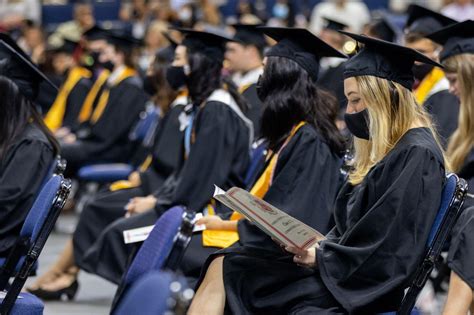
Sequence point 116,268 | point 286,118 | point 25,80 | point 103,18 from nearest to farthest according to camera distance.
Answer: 1. point 286,118
2. point 25,80
3. point 116,268
4. point 103,18

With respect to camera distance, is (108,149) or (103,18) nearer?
(108,149)

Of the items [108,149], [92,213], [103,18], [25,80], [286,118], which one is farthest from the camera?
[103,18]

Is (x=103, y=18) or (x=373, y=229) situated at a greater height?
(x=373, y=229)

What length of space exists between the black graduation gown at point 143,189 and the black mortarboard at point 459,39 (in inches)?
78.7

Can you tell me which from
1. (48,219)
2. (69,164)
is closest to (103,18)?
(69,164)

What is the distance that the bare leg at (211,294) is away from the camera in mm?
3795

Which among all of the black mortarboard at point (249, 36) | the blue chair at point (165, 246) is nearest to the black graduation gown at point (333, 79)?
the black mortarboard at point (249, 36)

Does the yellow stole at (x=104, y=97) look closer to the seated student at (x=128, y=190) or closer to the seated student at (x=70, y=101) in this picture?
the seated student at (x=70, y=101)

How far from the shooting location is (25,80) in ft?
16.6

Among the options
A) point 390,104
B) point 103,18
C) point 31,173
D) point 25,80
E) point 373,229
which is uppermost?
point 390,104

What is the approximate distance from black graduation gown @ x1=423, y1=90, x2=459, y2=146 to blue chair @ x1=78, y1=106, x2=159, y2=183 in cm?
326

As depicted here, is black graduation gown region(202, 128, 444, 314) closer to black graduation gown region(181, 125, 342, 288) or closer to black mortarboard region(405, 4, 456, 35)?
black graduation gown region(181, 125, 342, 288)

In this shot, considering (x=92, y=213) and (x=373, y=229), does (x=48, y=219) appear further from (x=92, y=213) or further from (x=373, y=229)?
(x=92, y=213)

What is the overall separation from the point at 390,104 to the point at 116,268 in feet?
8.36
